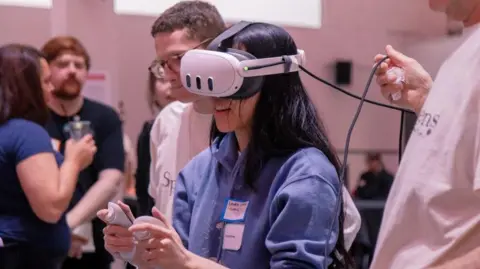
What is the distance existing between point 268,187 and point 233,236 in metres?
0.11

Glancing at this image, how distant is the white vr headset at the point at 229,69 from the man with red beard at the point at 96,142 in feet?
5.70

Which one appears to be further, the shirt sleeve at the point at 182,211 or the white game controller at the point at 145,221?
the shirt sleeve at the point at 182,211

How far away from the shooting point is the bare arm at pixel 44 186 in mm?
2342

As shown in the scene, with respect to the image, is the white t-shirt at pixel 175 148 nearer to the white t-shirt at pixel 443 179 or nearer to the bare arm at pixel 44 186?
the bare arm at pixel 44 186

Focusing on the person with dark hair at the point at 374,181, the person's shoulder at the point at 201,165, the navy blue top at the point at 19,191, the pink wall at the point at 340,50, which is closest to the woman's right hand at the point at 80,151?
the navy blue top at the point at 19,191

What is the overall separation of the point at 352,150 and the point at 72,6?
98.2 inches

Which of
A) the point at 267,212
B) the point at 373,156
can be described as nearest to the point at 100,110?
the point at 267,212

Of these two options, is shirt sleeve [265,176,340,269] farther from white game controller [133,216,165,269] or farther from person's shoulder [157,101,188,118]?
person's shoulder [157,101,188,118]

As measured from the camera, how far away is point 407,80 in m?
1.50

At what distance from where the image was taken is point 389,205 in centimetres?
128

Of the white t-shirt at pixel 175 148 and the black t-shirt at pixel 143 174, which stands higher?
the white t-shirt at pixel 175 148

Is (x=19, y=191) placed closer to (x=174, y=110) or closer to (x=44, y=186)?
(x=44, y=186)

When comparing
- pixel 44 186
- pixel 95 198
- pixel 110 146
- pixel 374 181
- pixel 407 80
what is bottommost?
pixel 374 181

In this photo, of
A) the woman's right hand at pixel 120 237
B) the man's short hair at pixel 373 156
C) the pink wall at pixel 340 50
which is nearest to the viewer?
the woman's right hand at pixel 120 237
